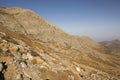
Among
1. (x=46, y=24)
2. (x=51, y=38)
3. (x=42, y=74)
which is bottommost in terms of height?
(x=42, y=74)

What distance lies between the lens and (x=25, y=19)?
75.9m

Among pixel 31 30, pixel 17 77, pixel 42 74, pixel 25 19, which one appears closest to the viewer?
pixel 17 77

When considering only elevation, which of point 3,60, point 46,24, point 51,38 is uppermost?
point 46,24

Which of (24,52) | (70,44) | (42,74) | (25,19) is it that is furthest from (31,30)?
(42,74)

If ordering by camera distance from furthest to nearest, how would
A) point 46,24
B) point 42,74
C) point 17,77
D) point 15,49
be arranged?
point 46,24
point 15,49
point 42,74
point 17,77

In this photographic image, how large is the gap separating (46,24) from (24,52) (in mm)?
55310

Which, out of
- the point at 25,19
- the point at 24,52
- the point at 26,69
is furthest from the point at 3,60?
the point at 25,19

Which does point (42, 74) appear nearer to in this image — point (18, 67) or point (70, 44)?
point (18, 67)

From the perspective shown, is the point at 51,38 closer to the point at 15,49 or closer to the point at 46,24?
the point at 46,24

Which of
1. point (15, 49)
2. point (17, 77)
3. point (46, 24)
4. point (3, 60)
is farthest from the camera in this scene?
point (46, 24)

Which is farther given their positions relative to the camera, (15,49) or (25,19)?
(25,19)

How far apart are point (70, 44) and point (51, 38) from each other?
12.4 m

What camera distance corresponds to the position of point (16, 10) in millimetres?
86062

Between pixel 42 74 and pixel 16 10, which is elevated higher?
pixel 16 10
